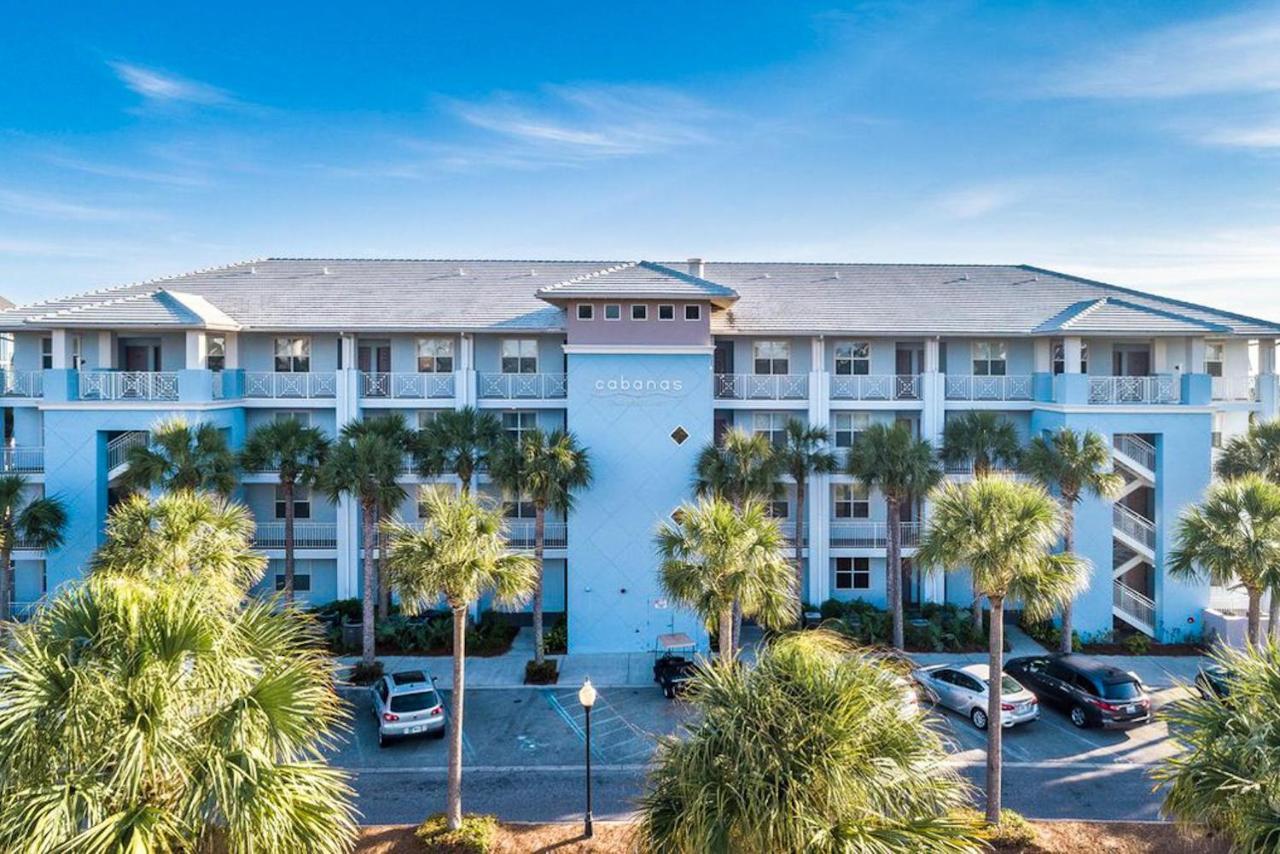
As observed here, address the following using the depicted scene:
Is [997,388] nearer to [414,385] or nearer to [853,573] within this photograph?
[853,573]

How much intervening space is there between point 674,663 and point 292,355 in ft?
59.3

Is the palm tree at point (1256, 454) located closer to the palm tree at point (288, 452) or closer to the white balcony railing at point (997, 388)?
the white balcony railing at point (997, 388)

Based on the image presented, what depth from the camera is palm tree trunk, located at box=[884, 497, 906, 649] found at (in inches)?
931

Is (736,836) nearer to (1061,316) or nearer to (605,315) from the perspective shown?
(605,315)

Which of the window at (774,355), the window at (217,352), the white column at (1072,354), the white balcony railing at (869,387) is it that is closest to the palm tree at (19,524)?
the window at (217,352)

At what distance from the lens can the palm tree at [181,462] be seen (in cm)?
2152

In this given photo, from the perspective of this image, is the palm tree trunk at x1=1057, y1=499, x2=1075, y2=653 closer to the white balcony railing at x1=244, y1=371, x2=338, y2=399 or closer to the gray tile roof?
the gray tile roof

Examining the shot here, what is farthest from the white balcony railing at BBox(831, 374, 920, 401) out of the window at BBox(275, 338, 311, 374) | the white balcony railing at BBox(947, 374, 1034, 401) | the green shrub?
the window at BBox(275, 338, 311, 374)

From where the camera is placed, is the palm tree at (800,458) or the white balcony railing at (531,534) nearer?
the palm tree at (800,458)

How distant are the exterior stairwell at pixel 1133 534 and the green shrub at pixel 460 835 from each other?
71.7 feet

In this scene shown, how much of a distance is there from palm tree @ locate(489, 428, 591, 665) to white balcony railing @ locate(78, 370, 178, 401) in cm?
1197

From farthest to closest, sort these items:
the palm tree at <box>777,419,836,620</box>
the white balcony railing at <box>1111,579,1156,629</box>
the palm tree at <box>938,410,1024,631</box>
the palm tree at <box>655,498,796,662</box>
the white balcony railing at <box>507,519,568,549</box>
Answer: the white balcony railing at <box>507,519,568,549</box> → the white balcony railing at <box>1111,579,1156,629</box> → the palm tree at <box>938,410,1024,631</box> → the palm tree at <box>777,419,836,620</box> → the palm tree at <box>655,498,796,662</box>

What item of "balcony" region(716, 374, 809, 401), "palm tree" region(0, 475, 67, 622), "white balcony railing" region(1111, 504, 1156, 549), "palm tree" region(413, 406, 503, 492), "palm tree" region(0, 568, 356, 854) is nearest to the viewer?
"palm tree" region(0, 568, 356, 854)

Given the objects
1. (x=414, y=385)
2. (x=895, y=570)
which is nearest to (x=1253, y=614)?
(x=895, y=570)
